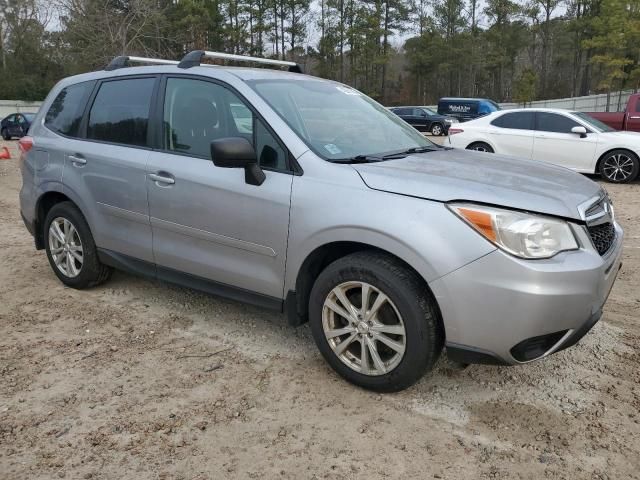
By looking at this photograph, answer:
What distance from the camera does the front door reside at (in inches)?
128

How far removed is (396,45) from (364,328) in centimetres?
5709

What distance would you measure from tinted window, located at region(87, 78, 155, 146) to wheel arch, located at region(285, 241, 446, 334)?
162 cm

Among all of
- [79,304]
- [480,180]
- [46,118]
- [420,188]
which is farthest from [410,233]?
[46,118]

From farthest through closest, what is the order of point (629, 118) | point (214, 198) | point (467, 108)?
point (467, 108) → point (629, 118) → point (214, 198)

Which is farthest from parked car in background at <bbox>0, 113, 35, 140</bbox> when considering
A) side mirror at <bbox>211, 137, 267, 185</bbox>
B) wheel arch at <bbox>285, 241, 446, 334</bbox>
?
wheel arch at <bbox>285, 241, 446, 334</bbox>

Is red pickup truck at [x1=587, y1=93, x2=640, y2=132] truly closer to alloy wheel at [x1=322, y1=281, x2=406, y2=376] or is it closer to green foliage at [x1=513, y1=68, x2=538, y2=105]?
alloy wheel at [x1=322, y1=281, x2=406, y2=376]

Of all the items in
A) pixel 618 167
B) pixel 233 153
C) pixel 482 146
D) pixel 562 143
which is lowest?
pixel 618 167

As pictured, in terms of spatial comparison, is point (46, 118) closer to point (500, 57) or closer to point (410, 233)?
point (410, 233)

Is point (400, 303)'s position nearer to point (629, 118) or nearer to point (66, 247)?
point (66, 247)

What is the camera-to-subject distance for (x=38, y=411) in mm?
2953

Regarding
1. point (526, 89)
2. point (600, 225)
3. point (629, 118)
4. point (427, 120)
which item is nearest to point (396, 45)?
point (526, 89)

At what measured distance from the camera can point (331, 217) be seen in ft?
9.76

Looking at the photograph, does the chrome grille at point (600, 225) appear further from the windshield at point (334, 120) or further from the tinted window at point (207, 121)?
the tinted window at point (207, 121)

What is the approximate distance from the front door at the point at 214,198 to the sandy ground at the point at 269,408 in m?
0.53
